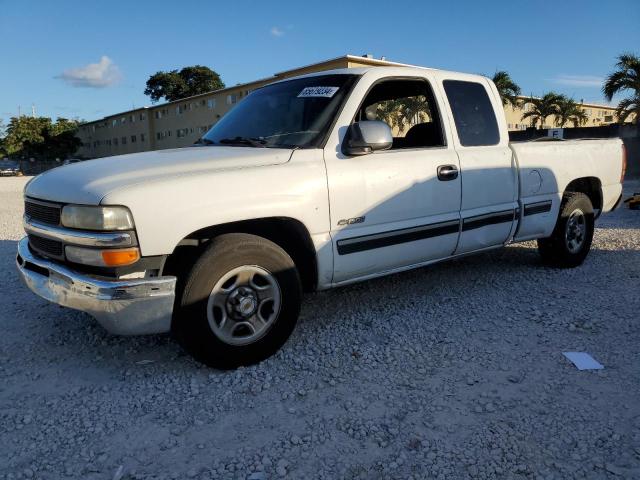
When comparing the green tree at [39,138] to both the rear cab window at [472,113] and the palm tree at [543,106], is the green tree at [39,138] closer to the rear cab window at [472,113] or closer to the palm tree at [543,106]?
the palm tree at [543,106]

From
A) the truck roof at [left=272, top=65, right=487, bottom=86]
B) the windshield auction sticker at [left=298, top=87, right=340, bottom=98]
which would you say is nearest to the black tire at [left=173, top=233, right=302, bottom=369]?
the windshield auction sticker at [left=298, top=87, right=340, bottom=98]

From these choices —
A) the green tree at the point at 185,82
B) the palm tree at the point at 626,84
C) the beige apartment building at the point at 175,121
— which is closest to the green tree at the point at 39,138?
the beige apartment building at the point at 175,121

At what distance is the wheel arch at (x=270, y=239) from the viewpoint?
9.62 feet

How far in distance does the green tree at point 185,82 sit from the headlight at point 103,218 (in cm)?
7684

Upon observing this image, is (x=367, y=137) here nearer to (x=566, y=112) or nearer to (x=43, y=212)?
(x=43, y=212)

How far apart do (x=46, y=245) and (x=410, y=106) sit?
351 cm

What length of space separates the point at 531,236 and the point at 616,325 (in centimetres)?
129

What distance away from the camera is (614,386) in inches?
110

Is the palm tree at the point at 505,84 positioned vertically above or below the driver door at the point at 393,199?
above

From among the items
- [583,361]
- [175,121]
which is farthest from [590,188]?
[175,121]

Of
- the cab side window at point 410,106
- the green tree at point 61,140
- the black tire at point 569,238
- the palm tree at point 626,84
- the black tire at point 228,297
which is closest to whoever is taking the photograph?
the black tire at point 228,297

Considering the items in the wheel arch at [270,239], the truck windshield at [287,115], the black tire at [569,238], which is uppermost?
the truck windshield at [287,115]

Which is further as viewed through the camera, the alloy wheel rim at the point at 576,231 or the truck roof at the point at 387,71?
the alloy wheel rim at the point at 576,231

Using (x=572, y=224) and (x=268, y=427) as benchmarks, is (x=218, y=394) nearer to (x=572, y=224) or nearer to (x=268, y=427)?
(x=268, y=427)
